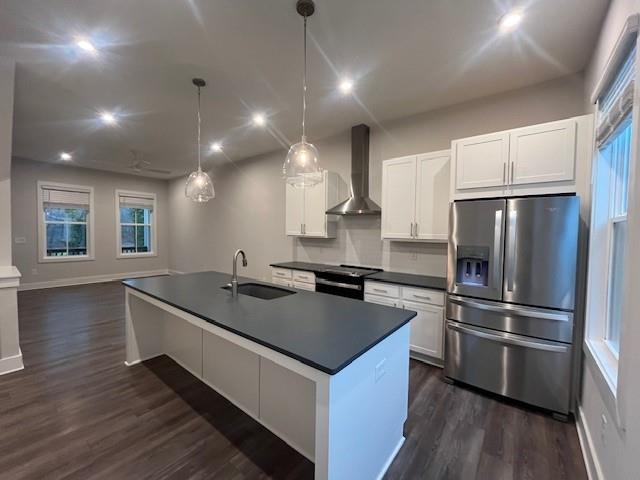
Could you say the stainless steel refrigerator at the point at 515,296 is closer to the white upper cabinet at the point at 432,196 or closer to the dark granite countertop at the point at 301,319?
the white upper cabinet at the point at 432,196

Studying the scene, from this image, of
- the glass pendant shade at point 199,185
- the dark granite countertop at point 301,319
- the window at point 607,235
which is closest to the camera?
the dark granite countertop at point 301,319

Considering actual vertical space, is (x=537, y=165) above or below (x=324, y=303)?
above

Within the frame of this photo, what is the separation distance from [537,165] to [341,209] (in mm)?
2186

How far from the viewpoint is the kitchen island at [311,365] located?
1237 millimetres

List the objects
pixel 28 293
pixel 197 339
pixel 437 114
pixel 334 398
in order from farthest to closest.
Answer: pixel 28 293, pixel 437 114, pixel 197 339, pixel 334 398

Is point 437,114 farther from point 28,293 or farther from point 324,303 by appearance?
point 28,293

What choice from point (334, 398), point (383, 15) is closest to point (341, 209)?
point (383, 15)

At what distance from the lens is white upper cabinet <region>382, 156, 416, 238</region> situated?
3303mm

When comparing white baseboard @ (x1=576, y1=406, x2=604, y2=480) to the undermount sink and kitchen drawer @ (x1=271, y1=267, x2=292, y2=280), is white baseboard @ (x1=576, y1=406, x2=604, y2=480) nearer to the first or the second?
the undermount sink

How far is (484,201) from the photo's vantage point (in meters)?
2.42

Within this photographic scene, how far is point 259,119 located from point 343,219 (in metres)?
1.86

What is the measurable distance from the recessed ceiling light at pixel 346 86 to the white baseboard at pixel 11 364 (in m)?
4.27

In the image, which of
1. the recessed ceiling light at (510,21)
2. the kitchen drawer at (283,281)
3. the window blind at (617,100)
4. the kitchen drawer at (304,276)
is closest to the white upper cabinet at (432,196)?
the recessed ceiling light at (510,21)

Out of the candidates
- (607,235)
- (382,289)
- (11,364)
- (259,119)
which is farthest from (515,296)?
(11,364)
